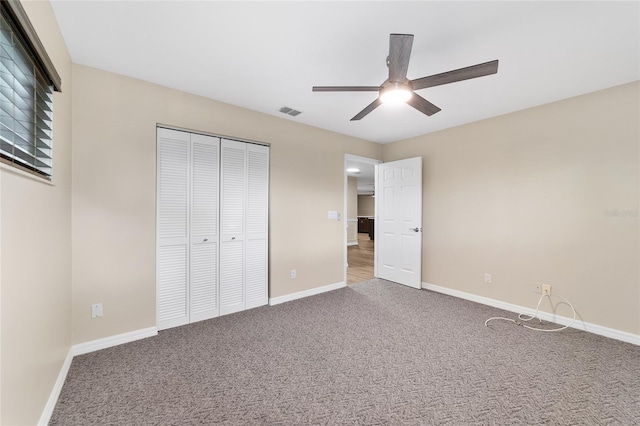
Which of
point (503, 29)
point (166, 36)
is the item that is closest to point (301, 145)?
point (166, 36)

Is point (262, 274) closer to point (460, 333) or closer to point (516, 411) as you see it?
point (460, 333)

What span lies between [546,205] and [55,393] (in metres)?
4.69

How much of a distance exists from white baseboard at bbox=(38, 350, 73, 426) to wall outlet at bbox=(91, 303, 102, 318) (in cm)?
30

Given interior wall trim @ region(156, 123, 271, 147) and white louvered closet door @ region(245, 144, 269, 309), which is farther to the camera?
white louvered closet door @ region(245, 144, 269, 309)

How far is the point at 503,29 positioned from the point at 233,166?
2746 mm

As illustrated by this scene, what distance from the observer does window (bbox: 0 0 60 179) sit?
1.13 m

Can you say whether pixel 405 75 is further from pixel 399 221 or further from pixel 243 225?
pixel 399 221

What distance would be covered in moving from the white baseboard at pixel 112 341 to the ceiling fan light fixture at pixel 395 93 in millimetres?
2988

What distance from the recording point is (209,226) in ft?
9.93

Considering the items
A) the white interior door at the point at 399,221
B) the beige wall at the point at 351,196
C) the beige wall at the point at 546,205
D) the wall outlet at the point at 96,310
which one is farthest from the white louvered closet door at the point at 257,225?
the beige wall at the point at 351,196

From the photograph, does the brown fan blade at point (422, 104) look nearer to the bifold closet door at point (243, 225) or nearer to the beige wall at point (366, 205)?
the bifold closet door at point (243, 225)

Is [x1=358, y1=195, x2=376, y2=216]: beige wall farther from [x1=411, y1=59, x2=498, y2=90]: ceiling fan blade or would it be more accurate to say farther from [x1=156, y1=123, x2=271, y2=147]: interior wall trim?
[x1=411, y1=59, x2=498, y2=90]: ceiling fan blade

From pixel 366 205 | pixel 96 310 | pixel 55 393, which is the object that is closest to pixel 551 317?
pixel 55 393

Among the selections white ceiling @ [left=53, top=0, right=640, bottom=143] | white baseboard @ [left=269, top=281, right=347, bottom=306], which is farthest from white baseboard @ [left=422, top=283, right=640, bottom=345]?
white ceiling @ [left=53, top=0, right=640, bottom=143]
